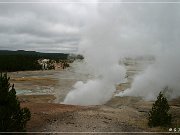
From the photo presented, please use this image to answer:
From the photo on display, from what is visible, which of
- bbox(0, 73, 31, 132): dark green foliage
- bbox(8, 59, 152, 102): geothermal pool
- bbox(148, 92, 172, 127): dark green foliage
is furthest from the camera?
bbox(8, 59, 152, 102): geothermal pool

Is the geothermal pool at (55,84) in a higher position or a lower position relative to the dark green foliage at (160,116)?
higher

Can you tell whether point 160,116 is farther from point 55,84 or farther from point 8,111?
point 55,84

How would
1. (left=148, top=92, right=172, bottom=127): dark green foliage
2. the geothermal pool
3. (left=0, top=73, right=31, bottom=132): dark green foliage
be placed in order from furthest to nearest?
1. the geothermal pool
2. (left=148, top=92, right=172, bottom=127): dark green foliage
3. (left=0, top=73, right=31, bottom=132): dark green foliage

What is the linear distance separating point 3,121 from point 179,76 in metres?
32.8

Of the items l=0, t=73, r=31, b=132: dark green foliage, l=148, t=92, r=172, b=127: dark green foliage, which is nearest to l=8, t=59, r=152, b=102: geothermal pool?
l=148, t=92, r=172, b=127: dark green foliage

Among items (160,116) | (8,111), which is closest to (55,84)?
(160,116)

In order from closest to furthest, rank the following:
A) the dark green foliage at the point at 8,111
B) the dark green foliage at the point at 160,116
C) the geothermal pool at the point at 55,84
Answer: the dark green foliage at the point at 8,111
the dark green foliage at the point at 160,116
the geothermal pool at the point at 55,84

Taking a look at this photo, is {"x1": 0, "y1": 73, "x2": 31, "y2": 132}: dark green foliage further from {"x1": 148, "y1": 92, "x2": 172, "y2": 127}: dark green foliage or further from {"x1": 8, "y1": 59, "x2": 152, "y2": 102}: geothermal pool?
{"x1": 8, "y1": 59, "x2": 152, "y2": 102}: geothermal pool

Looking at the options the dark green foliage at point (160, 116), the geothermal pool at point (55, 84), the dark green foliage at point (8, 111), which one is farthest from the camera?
the geothermal pool at point (55, 84)

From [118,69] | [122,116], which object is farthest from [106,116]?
[118,69]

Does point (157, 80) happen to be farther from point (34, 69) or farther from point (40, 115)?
point (34, 69)

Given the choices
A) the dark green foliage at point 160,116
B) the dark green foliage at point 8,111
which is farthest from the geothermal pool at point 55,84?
the dark green foliage at point 8,111

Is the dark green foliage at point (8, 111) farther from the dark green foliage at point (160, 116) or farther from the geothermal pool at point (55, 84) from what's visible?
the geothermal pool at point (55, 84)

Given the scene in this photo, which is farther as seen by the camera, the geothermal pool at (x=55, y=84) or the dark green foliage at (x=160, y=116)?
the geothermal pool at (x=55, y=84)
